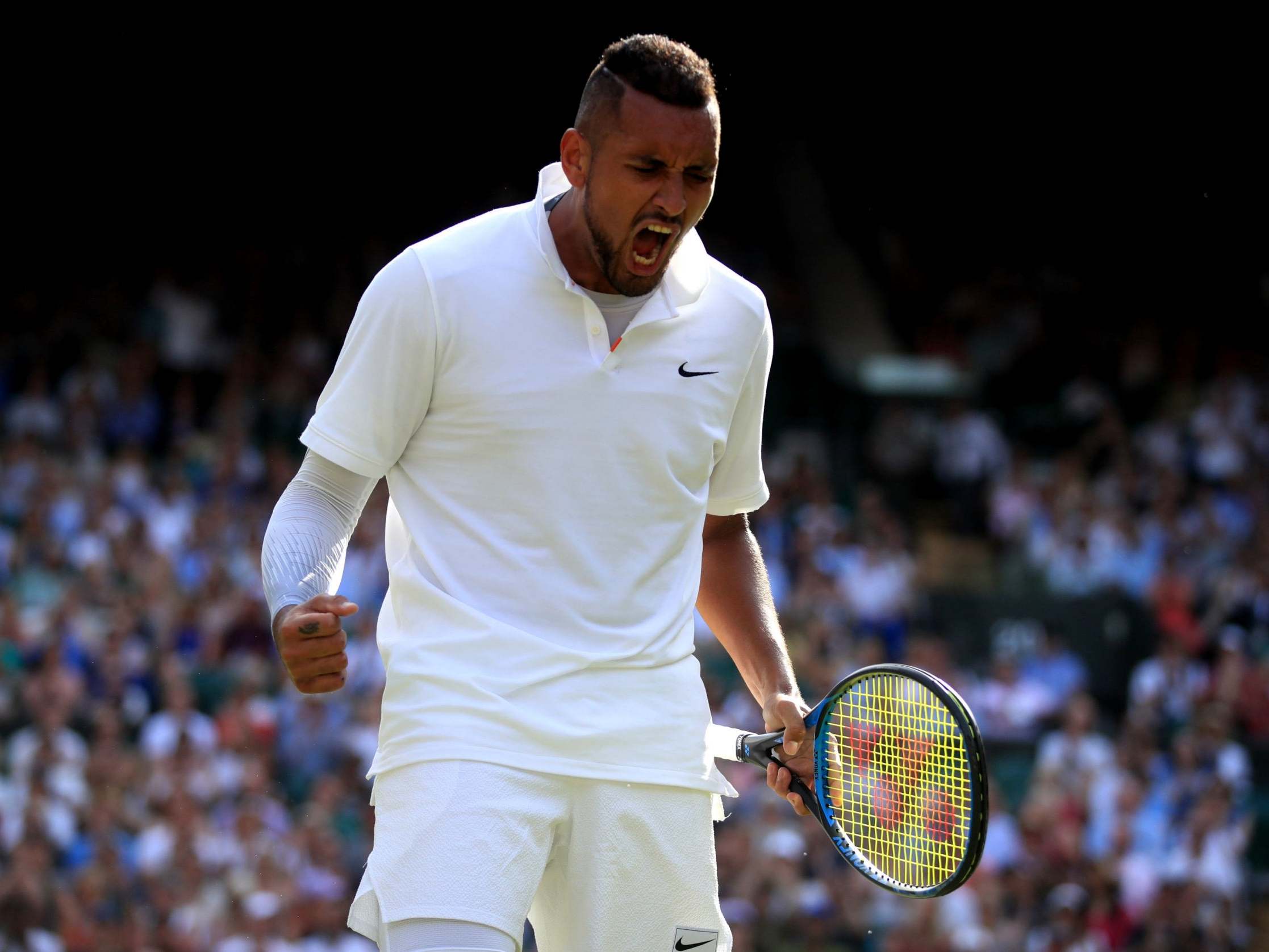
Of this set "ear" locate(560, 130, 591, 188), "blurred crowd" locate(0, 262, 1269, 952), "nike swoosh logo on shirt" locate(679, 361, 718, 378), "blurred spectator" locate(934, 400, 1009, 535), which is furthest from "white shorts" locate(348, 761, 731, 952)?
"blurred spectator" locate(934, 400, 1009, 535)

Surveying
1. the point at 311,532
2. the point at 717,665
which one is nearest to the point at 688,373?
the point at 311,532

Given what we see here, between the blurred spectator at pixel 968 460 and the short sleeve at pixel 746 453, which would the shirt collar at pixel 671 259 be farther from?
the blurred spectator at pixel 968 460

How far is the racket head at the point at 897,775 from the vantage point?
110 inches

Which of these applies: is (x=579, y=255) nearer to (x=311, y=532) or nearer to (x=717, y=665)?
(x=311, y=532)

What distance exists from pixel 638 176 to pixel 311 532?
732 millimetres

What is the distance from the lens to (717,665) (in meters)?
10.2

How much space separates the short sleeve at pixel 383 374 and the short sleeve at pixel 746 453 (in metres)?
0.56

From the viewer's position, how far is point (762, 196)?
51.1ft

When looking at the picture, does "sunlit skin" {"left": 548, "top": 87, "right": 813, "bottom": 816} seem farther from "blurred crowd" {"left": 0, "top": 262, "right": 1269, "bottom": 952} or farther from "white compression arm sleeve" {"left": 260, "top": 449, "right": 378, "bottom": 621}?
"blurred crowd" {"left": 0, "top": 262, "right": 1269, "bottom": 952}

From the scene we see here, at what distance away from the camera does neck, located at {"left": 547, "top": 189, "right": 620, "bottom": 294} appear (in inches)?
109

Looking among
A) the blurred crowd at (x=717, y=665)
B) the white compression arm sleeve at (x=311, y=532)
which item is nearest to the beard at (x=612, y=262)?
the white compression arm sleeve at (x=311, y=532)

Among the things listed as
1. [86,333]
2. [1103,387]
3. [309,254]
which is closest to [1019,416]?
[1103,387]

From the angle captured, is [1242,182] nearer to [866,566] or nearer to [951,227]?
[951,227]

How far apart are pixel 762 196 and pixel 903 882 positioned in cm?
1313
